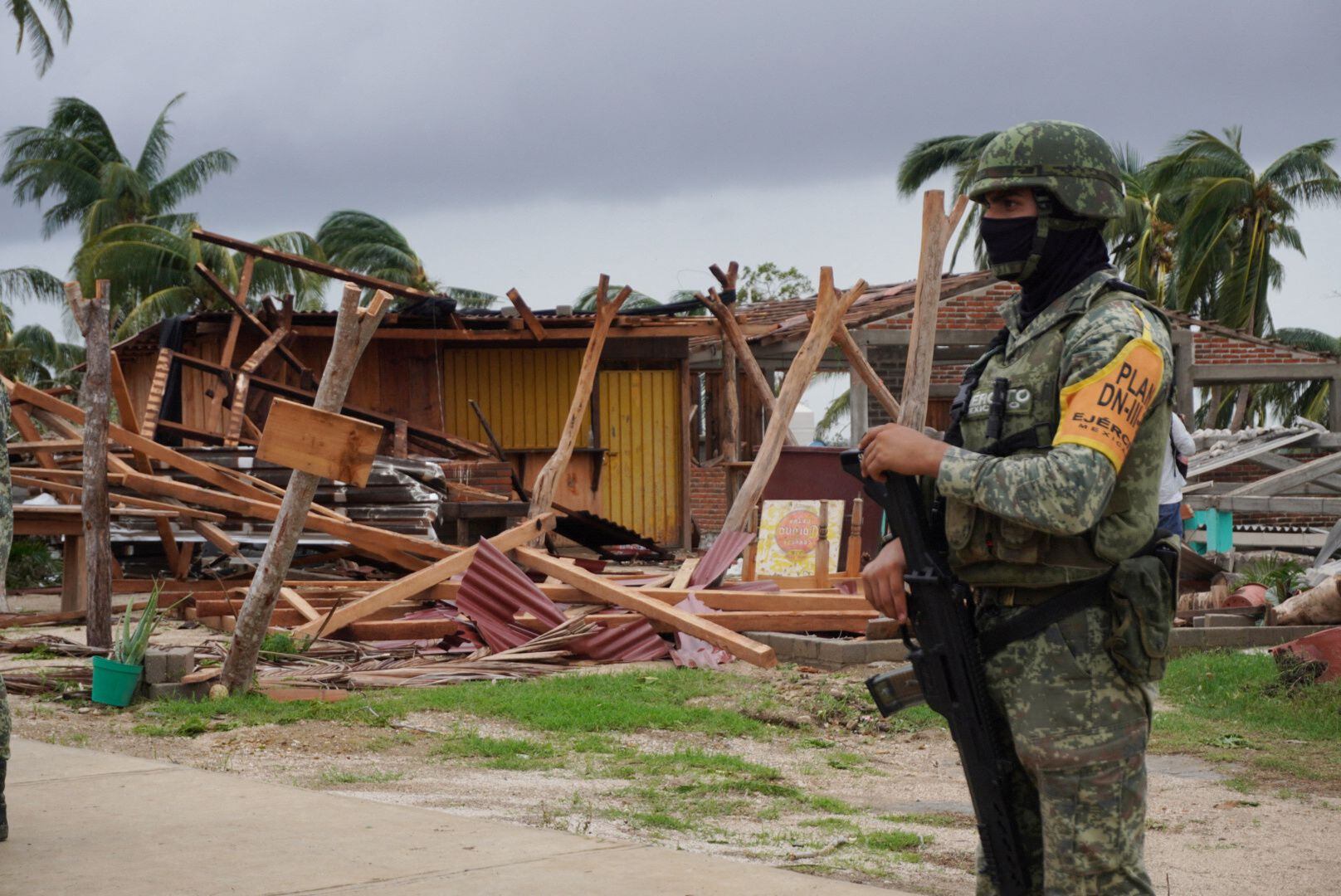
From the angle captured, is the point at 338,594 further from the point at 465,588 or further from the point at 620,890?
the point at 620,890

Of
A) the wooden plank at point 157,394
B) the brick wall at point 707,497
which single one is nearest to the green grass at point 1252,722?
the wooden plank at point 157,394

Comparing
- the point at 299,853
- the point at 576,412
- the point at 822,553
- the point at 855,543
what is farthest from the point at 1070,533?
the point at 576,412

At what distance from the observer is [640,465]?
18875 mm

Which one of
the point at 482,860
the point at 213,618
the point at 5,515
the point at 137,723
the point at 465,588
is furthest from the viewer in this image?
the point at 213,618

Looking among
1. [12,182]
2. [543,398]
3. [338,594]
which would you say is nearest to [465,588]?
[338,594]

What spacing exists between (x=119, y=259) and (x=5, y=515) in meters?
28.1

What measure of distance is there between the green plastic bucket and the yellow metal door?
10998 millimetres

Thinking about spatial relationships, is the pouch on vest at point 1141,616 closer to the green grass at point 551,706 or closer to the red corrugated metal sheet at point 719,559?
the green grass at point 551,706

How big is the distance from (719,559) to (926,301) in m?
2.48

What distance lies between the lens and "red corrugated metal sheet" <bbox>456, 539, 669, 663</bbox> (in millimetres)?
9578

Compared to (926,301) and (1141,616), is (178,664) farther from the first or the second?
Answer: (1141,616)

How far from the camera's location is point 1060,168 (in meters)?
2.72

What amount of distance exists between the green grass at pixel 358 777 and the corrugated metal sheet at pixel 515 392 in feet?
39.9

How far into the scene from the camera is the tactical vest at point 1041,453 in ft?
8.46
